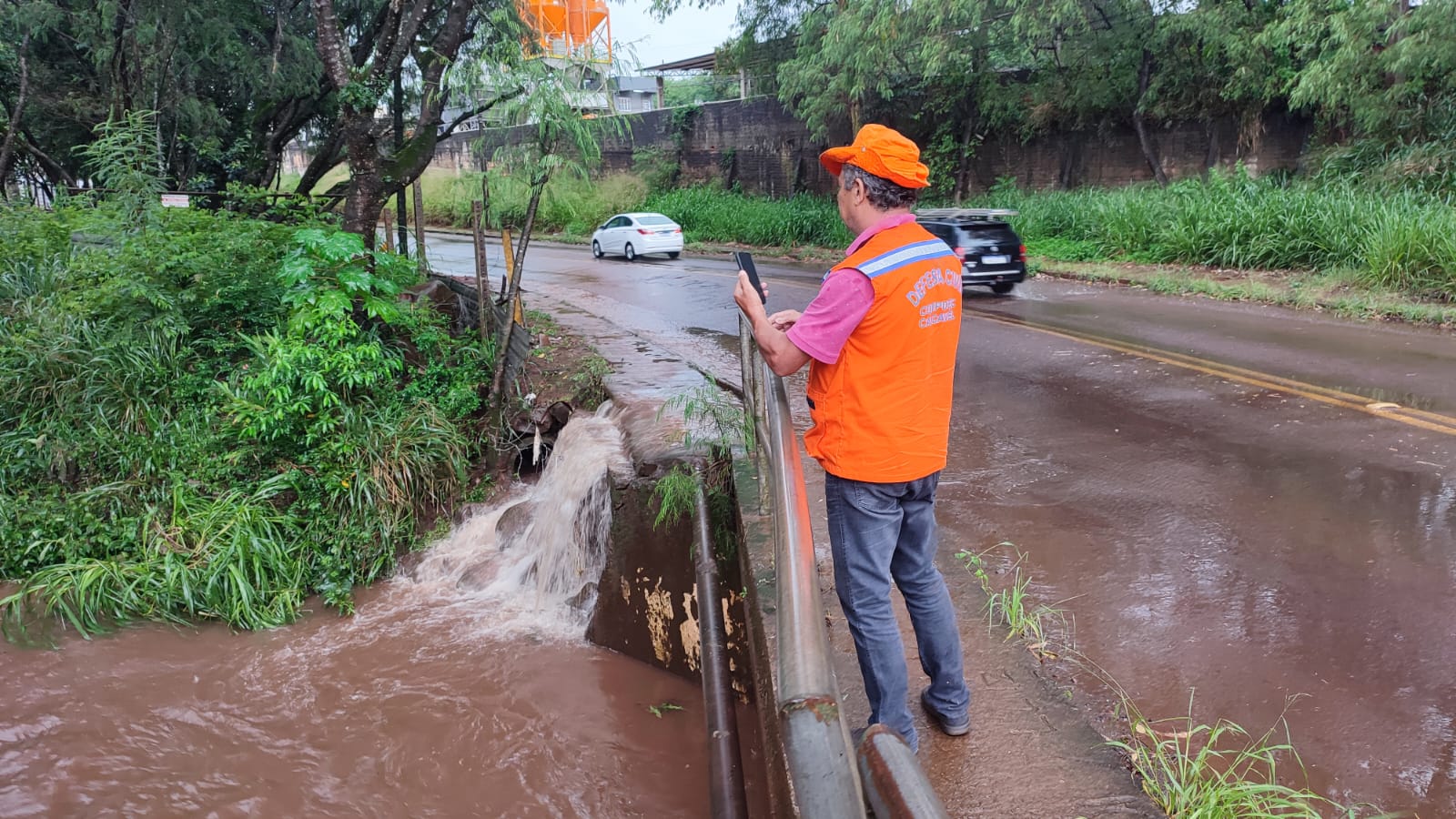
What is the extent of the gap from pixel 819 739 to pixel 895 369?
1.51 meters

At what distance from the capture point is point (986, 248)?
14.3 meters

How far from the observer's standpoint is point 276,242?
9242mm

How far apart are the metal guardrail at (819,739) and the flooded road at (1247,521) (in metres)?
2.57

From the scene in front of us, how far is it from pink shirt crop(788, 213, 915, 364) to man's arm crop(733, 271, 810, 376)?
3 cm

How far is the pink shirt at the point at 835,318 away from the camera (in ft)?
8.79

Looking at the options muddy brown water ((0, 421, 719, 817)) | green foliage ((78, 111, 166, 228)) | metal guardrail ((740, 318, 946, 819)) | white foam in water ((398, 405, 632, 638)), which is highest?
green foliage ((78, 111, 166, 228))

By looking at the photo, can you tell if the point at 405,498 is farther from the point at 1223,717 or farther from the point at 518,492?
the point at 1223,717

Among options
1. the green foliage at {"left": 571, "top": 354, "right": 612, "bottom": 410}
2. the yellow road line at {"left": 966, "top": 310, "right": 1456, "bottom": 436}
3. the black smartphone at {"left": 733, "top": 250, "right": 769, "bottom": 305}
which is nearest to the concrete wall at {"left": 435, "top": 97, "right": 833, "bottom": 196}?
the yellow road line at {"left": 966, "top": 310, "right": 1456, "bottom": 436}

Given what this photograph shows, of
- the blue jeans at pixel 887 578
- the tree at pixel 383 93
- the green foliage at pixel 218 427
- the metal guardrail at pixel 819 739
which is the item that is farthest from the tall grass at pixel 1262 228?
the metal guardrail at pixel 819 739

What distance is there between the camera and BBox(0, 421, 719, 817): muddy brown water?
4836mm

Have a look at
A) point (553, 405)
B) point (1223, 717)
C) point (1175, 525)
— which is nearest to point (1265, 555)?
point (1175, 525)

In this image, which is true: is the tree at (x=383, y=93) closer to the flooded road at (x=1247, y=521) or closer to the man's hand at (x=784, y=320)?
the flooded road at (x=1247, y=521)

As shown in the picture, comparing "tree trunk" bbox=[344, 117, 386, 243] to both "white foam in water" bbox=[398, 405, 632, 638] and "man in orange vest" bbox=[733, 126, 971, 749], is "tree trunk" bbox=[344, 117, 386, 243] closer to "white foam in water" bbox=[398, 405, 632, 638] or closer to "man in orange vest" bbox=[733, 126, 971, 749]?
"white foam in water" bbox=[398, 405, 632, 638]

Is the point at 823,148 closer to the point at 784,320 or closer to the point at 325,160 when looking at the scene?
the point at 325,160
